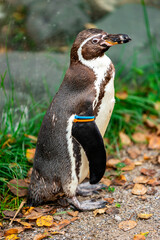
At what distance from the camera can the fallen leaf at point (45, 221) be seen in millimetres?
2699

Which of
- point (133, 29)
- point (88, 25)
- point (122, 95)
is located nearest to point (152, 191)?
point (122, 95)

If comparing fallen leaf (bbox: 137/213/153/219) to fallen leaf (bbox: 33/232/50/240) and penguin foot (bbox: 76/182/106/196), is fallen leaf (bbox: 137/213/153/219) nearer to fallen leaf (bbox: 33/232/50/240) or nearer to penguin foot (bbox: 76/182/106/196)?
penguin foot (bbox: 76/182/106/196)

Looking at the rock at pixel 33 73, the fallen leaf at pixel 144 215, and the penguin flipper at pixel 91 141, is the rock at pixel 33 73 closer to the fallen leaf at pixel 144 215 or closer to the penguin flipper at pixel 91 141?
the penguin flipper at pixel 91 141

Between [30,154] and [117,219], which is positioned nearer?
[117,219]

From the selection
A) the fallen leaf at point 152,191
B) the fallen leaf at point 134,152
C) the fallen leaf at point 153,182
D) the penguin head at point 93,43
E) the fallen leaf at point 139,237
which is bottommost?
the fallen leaf at point 139,237

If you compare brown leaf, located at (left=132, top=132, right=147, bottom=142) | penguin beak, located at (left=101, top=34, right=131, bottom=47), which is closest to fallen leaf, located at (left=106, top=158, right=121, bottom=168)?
brown leaf, located at (left=132, top=132, right=147, bottom=142)

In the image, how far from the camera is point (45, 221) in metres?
2.74

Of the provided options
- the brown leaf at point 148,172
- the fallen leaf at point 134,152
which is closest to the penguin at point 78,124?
the brown leaf at point 148,172

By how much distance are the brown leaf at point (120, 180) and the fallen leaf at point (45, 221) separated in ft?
2.45

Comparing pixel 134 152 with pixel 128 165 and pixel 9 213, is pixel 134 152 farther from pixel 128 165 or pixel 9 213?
pixel 9 213

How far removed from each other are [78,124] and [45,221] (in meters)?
0.83

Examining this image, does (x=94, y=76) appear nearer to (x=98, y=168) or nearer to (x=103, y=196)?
(x=98, y=168)

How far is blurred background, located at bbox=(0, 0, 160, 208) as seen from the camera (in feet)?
11.7

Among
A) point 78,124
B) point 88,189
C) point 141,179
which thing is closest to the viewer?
point 78,124
